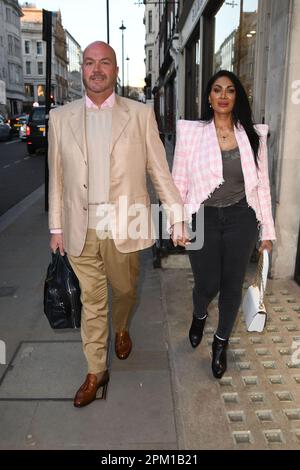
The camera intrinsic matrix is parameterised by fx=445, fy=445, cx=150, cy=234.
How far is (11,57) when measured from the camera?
64125mm

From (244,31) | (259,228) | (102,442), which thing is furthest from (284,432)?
(244,31)

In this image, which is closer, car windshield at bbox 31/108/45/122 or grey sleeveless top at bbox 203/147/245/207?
grey sleeveless top at bbox 203/147/245/207

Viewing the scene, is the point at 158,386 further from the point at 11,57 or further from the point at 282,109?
the point at 11,57

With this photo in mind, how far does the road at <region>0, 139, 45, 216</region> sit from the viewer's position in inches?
395

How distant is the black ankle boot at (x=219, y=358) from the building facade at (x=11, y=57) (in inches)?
2305

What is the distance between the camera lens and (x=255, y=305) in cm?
286

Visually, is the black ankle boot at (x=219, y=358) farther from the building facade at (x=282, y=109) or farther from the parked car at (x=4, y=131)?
the parked car at (x=4, y=131)

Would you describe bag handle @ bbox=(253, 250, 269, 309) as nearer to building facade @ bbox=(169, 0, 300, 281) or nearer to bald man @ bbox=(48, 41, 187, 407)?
bald man @ bbox=(48, 41, 187, 407)

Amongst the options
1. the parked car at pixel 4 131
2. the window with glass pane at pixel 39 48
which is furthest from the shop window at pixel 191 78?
the window with glass pane at pixel 39 48

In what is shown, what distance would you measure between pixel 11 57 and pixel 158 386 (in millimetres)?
69687

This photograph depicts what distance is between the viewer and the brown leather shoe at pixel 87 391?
8.73 ft

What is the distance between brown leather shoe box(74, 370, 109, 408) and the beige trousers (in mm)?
51

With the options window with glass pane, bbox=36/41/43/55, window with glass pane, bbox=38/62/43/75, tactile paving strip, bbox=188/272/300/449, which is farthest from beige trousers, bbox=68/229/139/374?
window with glass pane, bbox=36/41/43/55
